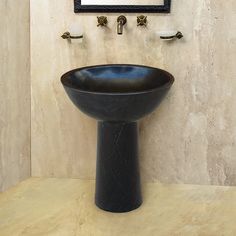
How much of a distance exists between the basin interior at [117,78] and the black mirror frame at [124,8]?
0.95 ft

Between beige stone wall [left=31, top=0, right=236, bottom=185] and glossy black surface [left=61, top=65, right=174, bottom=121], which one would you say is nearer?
glossy black surface [left=61, top=65, right=174, bottom=121]

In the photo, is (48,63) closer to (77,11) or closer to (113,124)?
(77,11)

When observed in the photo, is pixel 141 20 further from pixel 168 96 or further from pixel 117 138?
pixel 117 138

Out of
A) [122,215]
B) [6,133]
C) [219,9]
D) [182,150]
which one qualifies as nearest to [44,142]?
[6,133]

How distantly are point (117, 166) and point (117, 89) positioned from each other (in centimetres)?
38

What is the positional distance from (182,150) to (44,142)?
0.77 m

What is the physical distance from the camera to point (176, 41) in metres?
2.11

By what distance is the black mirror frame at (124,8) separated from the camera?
2.06 meters

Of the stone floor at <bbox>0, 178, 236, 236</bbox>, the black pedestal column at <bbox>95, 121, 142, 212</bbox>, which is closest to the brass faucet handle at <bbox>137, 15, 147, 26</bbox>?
the black pedestal column at <bbox>95, 121, 142, 212</bbox>

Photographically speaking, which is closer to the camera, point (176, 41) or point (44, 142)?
point (176, 41)

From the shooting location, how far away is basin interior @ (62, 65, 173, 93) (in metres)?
2.04

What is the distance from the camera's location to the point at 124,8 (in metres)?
2.08

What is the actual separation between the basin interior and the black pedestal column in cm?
19

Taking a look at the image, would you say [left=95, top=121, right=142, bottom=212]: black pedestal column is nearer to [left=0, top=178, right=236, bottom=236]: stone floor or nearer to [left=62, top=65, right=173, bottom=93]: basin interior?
[left=0, top=178, right=236, bottom=236]: stone floor
